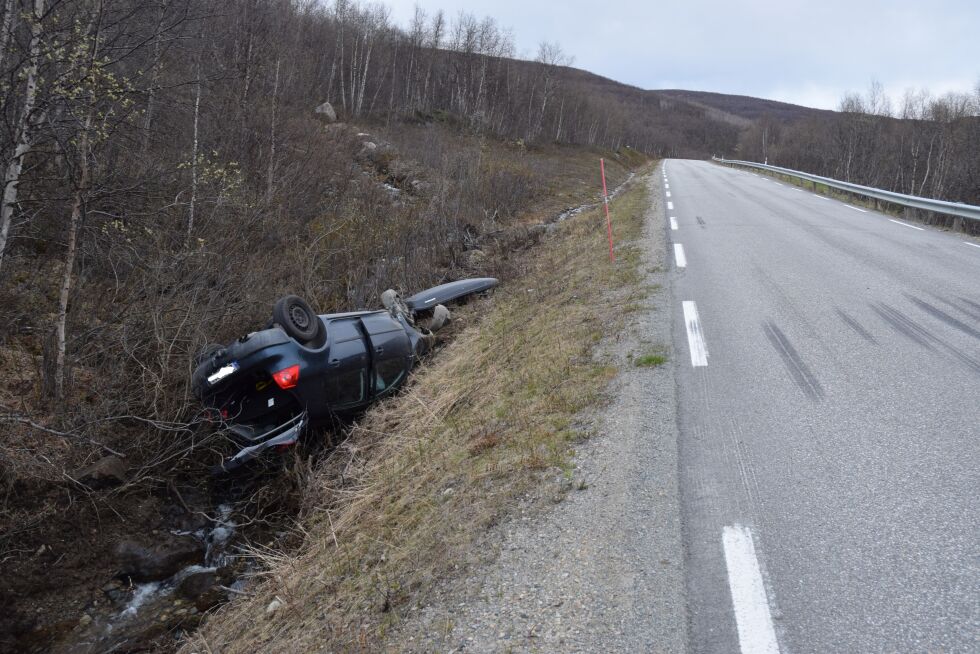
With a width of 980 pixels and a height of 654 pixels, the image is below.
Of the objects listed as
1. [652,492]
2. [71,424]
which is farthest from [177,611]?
[652,492]

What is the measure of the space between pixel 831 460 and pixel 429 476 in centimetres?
311

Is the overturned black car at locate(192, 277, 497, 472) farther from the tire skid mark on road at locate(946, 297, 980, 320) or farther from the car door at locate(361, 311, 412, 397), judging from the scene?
the tire skid mark on road at locate(946, 297, 980, 320)

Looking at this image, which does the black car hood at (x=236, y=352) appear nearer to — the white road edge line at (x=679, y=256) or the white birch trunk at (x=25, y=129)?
the white birch trunk at (x=25, y=129)

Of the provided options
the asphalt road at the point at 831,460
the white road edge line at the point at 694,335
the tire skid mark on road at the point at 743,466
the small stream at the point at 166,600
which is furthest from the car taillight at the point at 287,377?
the tire skid mark on road at the point at 743,466

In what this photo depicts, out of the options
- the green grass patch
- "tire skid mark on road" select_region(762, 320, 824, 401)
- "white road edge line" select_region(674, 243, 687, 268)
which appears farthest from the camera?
"white road edge line" select_region(674, 243, 687, 268)

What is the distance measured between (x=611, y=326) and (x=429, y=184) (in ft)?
55.0

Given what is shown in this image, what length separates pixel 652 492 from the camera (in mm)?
3961

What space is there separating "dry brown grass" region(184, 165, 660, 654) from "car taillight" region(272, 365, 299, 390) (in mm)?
1047

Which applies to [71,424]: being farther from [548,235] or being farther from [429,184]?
[429,184]

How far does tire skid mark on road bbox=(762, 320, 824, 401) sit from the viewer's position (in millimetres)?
5301

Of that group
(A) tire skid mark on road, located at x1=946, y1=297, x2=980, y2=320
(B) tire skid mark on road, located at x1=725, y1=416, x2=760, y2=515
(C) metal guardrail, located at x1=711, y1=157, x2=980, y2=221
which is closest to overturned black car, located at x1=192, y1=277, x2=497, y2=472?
(B) tire skid mark on road, located at x1=725, y1=416, x2=760, y2=515

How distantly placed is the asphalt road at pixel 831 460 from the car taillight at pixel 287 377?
3.88m

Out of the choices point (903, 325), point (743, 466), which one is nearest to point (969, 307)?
point (903, 325)

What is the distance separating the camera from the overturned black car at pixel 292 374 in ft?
20.7
